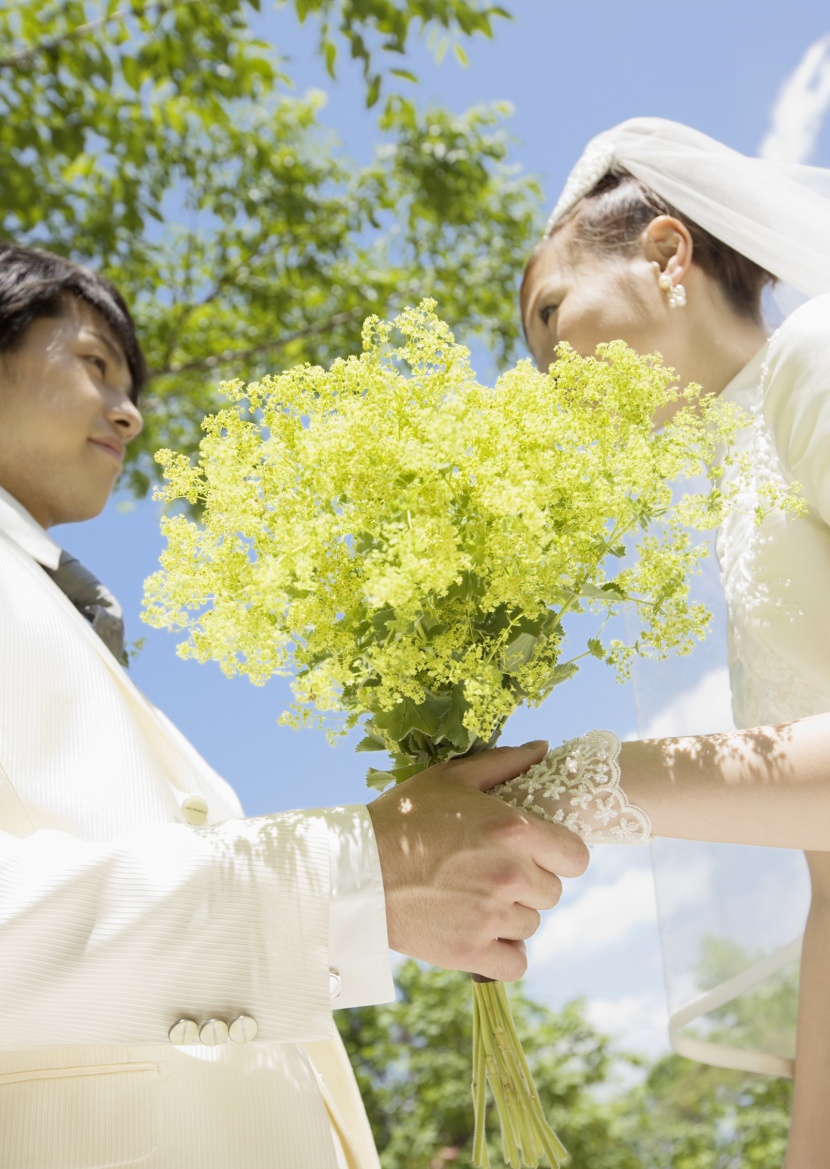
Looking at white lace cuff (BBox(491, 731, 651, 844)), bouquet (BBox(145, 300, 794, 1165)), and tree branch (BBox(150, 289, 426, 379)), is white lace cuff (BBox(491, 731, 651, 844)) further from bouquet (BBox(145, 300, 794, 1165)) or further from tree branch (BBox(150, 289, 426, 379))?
tree branch (BBox(150, 289, 426, 379))

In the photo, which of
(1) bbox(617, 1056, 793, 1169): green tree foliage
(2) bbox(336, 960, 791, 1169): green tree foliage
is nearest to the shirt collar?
(2) bbox(336, 960, 791, 1169): green tree foliage

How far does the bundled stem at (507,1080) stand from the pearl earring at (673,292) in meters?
1.43

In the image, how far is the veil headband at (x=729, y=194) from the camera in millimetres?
2129

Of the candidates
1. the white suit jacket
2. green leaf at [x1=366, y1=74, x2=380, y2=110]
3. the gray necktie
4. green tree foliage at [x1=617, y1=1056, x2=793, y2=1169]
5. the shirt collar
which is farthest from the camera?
green tree foliage at [x1=617, y1=1056, x2=793, y2=1169]

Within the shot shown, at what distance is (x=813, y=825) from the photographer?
145cm

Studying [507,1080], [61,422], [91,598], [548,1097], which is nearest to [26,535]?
[91,598]

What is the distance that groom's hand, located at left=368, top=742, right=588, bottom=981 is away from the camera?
1333 millimetres

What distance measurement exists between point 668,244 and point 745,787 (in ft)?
4.32

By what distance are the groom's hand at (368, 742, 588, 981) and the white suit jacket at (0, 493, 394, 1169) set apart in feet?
0.16

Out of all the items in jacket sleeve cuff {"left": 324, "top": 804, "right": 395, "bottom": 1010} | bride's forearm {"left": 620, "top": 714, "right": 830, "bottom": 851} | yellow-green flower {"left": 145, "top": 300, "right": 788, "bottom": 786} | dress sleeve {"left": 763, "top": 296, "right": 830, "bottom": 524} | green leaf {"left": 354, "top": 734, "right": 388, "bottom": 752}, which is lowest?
jacket sleeve cuff {"left": 324, "top": 804, "right": 395, "bottom": 1010}

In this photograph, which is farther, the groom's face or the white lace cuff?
the groom's face

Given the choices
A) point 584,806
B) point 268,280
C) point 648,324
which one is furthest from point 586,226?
point 268,280

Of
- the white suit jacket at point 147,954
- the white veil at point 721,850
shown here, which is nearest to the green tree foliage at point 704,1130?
the white veil at point 721,850

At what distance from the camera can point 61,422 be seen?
253cm
